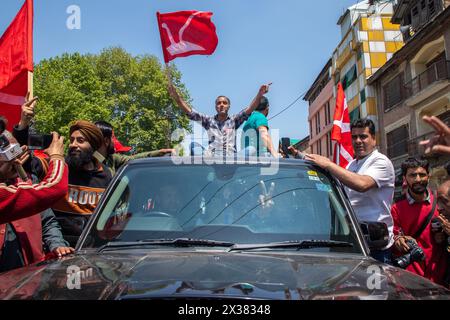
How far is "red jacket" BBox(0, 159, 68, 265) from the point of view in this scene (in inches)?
100

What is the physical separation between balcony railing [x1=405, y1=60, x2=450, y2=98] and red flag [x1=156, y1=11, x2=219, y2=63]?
1765 cm

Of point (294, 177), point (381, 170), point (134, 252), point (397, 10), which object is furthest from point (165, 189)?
point (397, 10)

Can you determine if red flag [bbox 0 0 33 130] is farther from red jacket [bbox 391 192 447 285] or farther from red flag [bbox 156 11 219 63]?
red jacket [bbox 391 192 447 285]

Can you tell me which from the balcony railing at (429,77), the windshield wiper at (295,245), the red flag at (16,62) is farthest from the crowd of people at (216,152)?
the balcony railing at (429,77)

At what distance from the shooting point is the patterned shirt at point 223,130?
523 centimetres

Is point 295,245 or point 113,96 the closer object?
point 295,245

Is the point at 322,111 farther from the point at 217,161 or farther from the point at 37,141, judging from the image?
the point at 217,161

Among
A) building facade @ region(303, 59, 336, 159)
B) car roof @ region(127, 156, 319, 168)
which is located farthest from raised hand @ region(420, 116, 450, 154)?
building facade @ region(303, 59, 336, 159)

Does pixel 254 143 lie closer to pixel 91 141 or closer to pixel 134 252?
pixel 91 141

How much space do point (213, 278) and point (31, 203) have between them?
1.36 m

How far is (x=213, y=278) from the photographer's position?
5.69 ft

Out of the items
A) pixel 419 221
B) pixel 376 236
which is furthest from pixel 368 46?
pixel 376 236

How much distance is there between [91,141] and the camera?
402 centimetres

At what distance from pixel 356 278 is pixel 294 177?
110 cm
